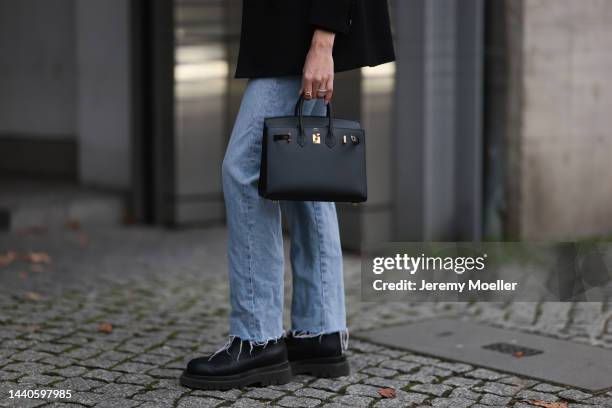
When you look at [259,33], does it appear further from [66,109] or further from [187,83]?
[66,109]

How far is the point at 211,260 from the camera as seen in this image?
641 centimetres

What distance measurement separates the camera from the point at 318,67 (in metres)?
3.50

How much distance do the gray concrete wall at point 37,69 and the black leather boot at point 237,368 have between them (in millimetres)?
5612

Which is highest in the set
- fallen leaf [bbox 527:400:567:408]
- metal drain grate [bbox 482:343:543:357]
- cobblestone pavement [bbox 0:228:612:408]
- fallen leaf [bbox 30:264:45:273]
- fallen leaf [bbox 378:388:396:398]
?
fallen leaf [bbox 30:264:45:273]

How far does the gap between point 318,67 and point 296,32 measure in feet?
0.53

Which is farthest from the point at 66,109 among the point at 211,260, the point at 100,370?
the point at 100,370

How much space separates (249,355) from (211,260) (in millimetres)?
2727

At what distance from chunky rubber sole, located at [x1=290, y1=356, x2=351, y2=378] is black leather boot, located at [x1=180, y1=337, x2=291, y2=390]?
141 mm

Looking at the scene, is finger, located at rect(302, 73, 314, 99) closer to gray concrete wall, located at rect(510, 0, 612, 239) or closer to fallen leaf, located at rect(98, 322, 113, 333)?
fallen leaf, located at rect(98, 322, 113, 333)

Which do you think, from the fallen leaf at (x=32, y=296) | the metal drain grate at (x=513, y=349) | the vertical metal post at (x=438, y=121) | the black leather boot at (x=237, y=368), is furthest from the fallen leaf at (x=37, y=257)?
the metal drain grate at (x=513, y=349)

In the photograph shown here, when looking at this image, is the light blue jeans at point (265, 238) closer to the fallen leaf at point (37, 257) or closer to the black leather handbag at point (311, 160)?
the black leather handbag at point (311, 160)

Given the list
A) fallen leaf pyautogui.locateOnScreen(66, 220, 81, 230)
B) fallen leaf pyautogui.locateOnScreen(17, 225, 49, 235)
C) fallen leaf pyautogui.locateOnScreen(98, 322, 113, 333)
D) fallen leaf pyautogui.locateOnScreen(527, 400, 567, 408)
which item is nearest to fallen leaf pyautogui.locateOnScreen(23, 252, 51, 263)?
fallen leaf pyautogui.locateOnScreen(17, 225, 49, 235)

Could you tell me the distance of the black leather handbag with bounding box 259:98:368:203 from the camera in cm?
344

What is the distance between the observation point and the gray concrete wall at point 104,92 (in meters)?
8.05
